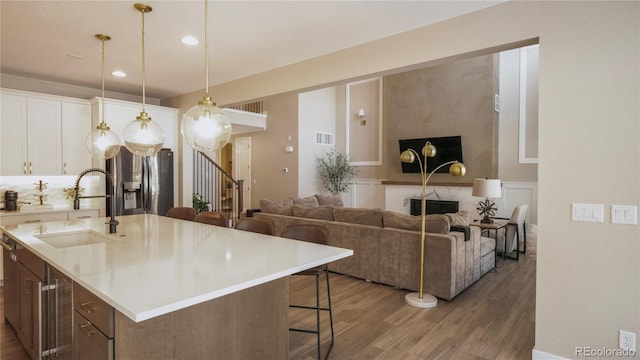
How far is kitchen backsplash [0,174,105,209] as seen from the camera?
4.66 m

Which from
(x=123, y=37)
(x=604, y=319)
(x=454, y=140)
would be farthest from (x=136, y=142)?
(x=454, y=140)

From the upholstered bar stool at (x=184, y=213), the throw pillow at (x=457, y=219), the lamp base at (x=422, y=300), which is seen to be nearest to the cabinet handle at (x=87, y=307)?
the upholstered bar stool at (x=184, y=213)

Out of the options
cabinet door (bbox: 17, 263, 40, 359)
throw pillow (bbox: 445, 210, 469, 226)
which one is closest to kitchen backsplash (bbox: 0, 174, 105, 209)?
cabinet door (bbox: 17, 263, 40, 359)

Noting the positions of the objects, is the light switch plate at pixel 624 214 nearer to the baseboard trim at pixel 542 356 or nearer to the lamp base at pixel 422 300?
the baseboard trim at pixel 542 356

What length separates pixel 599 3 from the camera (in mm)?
2268

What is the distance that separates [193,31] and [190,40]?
22 centimetres

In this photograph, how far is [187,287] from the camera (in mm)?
1503

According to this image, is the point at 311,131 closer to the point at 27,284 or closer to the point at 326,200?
the point at 326,200

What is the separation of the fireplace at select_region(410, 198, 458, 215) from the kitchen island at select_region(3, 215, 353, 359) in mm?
5910

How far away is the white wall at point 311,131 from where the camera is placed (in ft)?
28.4

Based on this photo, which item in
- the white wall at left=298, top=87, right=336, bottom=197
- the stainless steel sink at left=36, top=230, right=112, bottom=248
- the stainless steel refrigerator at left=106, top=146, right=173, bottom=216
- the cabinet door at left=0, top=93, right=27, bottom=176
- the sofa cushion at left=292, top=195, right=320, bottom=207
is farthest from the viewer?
the white wall at left=298, top=87, right=336, bottom=197

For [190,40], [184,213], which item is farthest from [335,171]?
[190,40]

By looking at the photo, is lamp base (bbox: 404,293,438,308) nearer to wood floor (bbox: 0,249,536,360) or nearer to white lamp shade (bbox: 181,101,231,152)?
wood floor (bbox: 0,249,536,360)

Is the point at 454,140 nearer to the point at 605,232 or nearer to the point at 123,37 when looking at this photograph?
the point at 605,232
